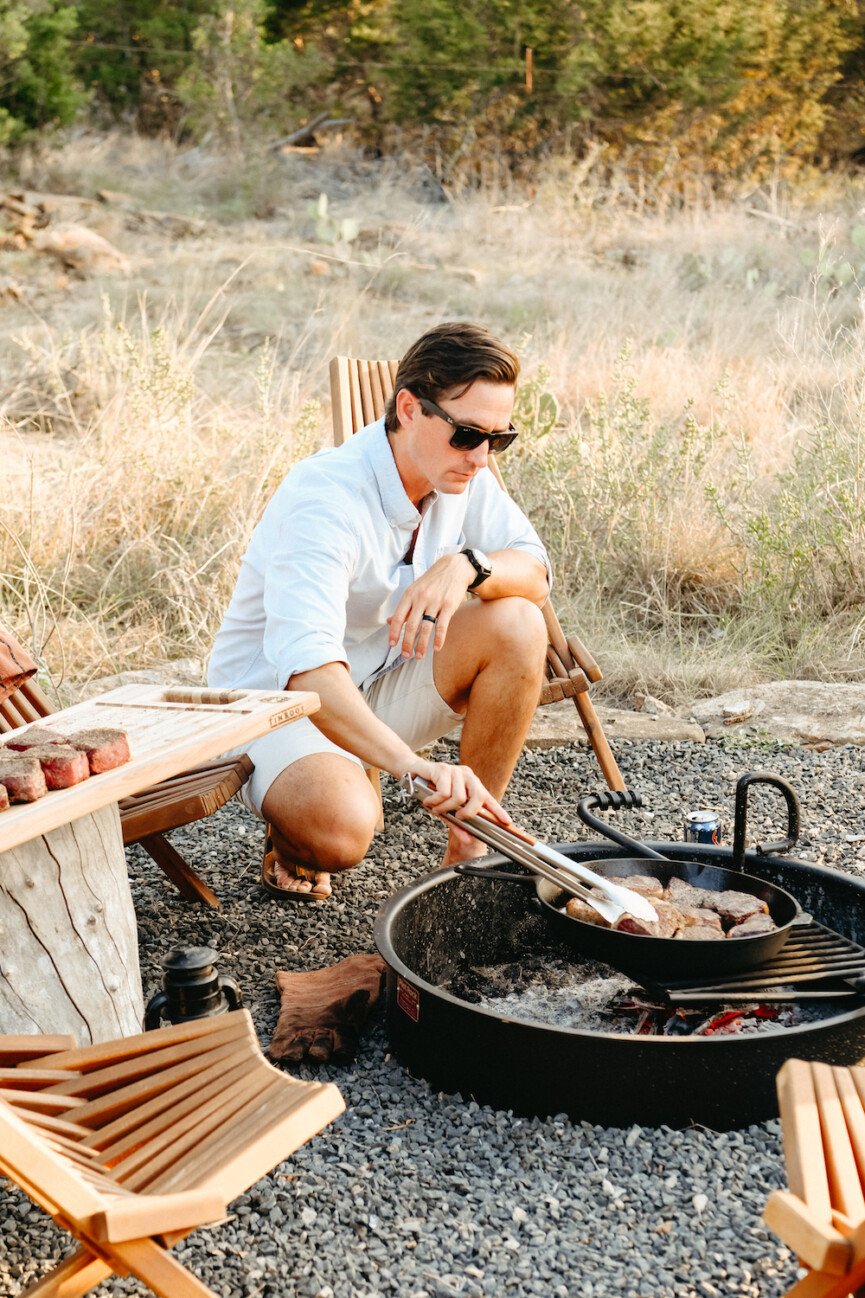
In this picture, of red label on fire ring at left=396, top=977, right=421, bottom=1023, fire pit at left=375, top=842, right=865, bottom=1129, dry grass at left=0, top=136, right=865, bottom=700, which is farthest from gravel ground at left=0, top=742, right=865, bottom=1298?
dry grass at left=0, top=136, right=865, bottom=700

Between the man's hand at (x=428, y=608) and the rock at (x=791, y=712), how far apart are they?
5.68ft

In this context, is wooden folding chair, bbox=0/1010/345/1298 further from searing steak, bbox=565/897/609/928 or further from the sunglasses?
the sunglasses

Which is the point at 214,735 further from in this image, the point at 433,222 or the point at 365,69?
the point at 365,69

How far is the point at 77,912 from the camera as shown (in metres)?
2.21

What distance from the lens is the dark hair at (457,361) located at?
2.82 m

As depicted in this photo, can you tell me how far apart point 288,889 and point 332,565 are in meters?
0.85

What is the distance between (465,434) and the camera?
9.33ft

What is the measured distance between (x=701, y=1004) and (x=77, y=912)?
113 cm

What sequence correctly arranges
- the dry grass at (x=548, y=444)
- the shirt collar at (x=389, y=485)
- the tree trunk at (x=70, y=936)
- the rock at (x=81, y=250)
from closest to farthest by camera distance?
the tree trunk at (x=70, y=936)
the shirt collar at (x=389, y=485)
the dry grass at (x=548, y=444)
the rock at (x=81, y=250)

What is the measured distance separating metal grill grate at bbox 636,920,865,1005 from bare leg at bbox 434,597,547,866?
847 millimetres

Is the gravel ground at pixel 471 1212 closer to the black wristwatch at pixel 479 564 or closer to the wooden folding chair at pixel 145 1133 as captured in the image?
the wooden folding chair at pixel 145 1133

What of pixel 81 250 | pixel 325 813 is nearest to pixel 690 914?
pixel 325 813

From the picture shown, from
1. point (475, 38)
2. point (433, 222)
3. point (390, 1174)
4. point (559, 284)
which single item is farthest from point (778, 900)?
point (475, 38)

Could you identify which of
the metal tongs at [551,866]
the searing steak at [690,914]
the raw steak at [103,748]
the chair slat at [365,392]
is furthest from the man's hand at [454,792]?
the chair slat at [365,392]
